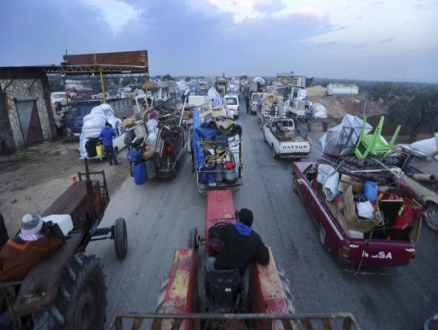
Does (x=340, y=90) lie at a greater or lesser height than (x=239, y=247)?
greater

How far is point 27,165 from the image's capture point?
429 inches

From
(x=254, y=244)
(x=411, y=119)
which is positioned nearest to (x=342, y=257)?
(x=254, y=244)

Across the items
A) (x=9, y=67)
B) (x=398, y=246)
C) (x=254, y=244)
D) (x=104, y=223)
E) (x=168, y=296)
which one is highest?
(x=9, y=67)

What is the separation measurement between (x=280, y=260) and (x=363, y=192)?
209 cm

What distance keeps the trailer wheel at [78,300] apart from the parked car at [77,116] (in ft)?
42.4

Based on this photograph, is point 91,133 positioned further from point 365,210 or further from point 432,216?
point 432,216

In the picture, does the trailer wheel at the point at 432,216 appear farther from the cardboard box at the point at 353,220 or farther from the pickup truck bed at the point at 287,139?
the pickup truck bed at the point at 287,139

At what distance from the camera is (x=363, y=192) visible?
491 centimetres

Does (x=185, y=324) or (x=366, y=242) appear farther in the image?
(x=366, y=242)

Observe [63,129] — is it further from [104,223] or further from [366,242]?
[366,242]

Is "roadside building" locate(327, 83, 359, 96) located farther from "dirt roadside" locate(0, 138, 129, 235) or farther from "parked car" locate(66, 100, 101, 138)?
"dirt roadside" locate(0, 138, 129, 235)

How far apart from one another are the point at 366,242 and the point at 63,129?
1766 cm

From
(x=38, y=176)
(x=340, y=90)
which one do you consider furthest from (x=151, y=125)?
(x=340, y=90)

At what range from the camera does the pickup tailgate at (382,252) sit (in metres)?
4.27
